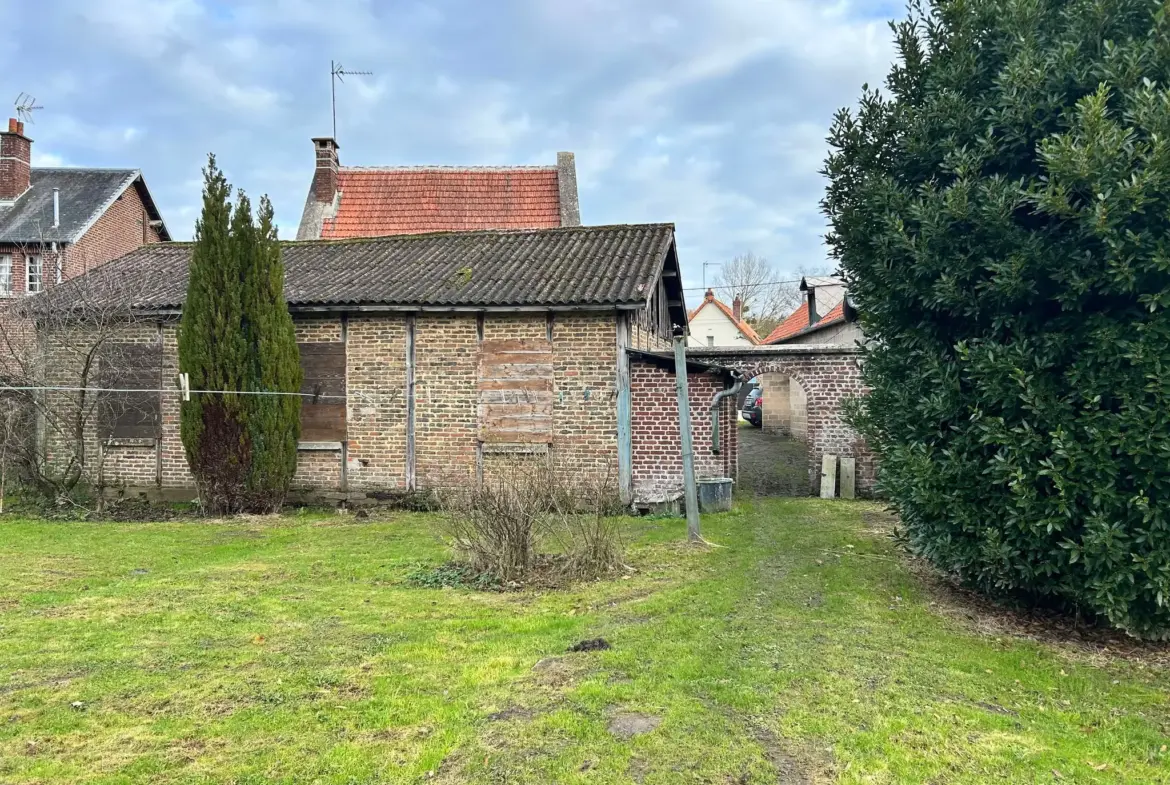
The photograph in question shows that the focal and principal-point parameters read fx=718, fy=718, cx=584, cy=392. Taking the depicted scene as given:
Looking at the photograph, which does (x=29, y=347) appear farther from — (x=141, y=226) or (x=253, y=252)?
(x=141, y=226)

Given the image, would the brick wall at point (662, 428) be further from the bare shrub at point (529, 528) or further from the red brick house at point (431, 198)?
the red brick house at point (431, 198)

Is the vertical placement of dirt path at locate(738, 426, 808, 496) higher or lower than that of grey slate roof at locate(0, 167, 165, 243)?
lower

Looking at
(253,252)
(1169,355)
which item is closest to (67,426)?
(253,252)

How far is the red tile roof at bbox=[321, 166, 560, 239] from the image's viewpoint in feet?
66.7

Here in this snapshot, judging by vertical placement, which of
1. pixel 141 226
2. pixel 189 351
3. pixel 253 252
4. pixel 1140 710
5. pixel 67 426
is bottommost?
pixel 1140 710

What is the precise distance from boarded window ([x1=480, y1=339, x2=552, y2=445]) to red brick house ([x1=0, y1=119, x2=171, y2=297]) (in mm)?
17318

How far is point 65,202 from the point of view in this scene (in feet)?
80.0

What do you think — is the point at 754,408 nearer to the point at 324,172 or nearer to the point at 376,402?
the point at 324,172

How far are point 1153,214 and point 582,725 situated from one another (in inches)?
186

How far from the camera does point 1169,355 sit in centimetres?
450

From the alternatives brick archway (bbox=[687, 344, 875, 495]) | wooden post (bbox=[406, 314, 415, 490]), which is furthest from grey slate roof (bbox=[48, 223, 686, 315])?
brick archway (bbox=[687, 344, 875, 495])

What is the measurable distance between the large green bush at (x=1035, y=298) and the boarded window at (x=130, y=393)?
455 inches

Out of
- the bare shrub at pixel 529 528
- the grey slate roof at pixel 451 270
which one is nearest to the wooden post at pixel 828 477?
the grey slate roof at pixel 451 270

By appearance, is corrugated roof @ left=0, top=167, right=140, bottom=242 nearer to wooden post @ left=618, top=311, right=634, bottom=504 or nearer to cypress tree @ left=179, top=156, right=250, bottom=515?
→ cypress tree @ left=179, top=156, right=250, bottom=515
